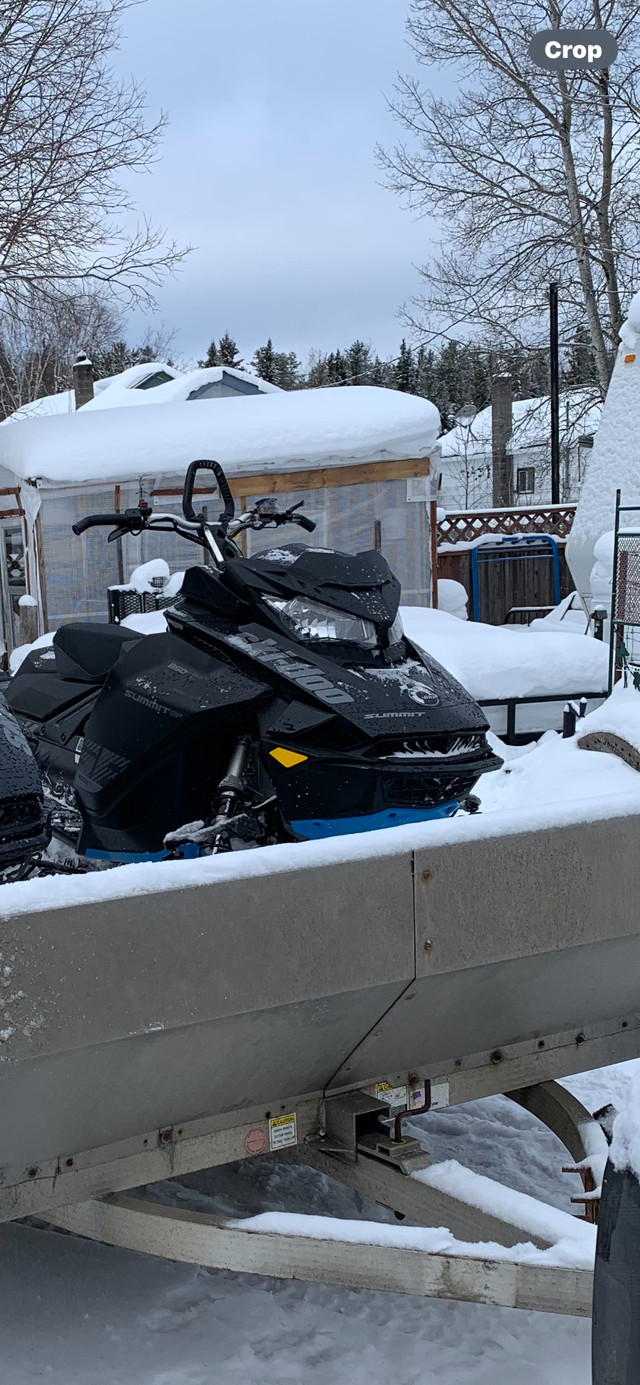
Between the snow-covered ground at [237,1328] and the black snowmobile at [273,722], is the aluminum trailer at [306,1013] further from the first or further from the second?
the black snowmobile at [273,722]

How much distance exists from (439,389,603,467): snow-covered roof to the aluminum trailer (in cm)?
1255

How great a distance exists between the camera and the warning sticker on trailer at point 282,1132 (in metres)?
2.50

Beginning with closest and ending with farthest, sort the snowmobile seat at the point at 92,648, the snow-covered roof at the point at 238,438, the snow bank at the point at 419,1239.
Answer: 1. the snow bank at the point at 419,1239
2. the snowmobile seat at the point at 92,648
3. the snow-covered roof at the point at 238,438

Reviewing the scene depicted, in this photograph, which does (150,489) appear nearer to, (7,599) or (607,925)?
(7,599)

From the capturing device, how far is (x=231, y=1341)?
8.24 feet

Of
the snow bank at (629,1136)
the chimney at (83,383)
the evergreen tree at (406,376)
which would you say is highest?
the evergreen tree at (406,376)

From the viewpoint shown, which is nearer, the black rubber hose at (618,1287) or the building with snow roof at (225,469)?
the black rubber hose at (618,1287)

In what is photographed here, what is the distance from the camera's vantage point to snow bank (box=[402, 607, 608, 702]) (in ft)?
25.9

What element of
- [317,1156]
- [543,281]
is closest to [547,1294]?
[317,1156]

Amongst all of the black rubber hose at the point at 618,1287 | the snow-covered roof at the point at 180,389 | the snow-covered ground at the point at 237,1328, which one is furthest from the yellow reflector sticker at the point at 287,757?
the snow-covered roof at the point at 180,389

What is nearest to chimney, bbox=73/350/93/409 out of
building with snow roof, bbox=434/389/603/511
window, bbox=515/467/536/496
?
building with snow roof, bbox=434/389/603/511

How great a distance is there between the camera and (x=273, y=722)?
3246mm

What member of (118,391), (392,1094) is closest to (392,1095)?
(392,1094)

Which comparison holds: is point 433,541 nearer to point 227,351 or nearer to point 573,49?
point 573,49
